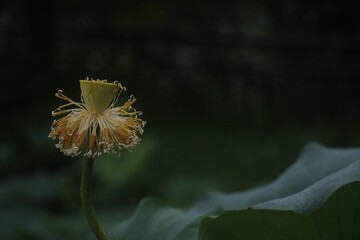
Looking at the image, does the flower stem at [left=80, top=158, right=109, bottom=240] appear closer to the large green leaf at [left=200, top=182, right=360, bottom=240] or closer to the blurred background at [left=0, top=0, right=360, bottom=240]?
the large green leaf at [left=200, top=182, right=360, bottom=240]

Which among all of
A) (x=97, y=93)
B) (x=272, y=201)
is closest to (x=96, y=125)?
(x=97, y=93)

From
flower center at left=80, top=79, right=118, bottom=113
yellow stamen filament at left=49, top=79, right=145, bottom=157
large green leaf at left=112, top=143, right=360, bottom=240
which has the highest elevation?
flower center at left=80, top=79, right=118, bottom=113

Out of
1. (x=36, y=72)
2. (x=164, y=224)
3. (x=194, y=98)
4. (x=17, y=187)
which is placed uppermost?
(x=164, y=224)

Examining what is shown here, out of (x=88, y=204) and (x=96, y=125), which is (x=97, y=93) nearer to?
(x=96, y=125)

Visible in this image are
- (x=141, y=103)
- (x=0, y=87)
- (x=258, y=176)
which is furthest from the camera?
(x=141, y=103)

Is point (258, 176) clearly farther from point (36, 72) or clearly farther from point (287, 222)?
point (287, 222)

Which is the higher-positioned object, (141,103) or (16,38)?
(16,38)

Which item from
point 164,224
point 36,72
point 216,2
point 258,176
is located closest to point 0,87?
point 36,72

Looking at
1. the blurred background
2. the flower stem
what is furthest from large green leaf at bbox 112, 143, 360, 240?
the blurred background
